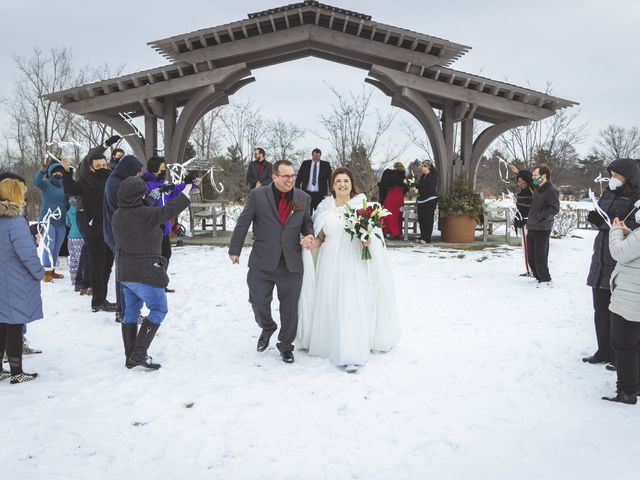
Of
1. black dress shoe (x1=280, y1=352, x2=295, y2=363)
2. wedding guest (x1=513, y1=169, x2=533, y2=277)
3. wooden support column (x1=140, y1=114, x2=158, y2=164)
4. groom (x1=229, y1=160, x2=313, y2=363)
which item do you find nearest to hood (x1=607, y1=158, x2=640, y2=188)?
groom (x1=229, y1=160, x2=313, y2=363)

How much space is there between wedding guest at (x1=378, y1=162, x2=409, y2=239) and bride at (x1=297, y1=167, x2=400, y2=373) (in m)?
6.99

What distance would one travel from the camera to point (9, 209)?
4.33 metres

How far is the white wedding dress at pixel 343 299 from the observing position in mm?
4902

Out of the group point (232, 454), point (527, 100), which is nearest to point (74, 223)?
point (232, 454)

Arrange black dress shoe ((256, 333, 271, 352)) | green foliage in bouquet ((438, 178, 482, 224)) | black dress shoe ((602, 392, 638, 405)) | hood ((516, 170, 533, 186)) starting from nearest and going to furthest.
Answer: black dress shoe ((602, 392, 638, 405)) → black dress shoe ((256, 333, 271, 352)) → hood ((516, 170, 533, 186)) → green foliage in bouquet ((438, 178, 482, 224))

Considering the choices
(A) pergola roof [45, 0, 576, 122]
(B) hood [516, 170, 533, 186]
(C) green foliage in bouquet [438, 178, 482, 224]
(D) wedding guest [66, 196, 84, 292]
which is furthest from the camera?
(C) green foliage in bouquet [438, 178, 482, 224]

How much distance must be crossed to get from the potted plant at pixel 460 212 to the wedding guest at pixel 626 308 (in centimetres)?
815

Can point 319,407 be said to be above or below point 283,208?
below

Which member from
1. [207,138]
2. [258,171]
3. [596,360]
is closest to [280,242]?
[596,360]

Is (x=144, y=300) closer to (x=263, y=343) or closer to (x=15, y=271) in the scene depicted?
(x=15, y=271)

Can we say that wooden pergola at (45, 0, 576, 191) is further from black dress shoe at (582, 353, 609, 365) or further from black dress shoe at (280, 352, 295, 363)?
black dress shoe at (280, 352, 295, 363)

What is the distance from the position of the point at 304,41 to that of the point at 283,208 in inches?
326

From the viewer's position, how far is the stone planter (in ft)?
40.2

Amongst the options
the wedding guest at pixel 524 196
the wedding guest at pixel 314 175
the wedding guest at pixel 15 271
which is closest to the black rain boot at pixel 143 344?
the wedding guest at pixel 15 271
